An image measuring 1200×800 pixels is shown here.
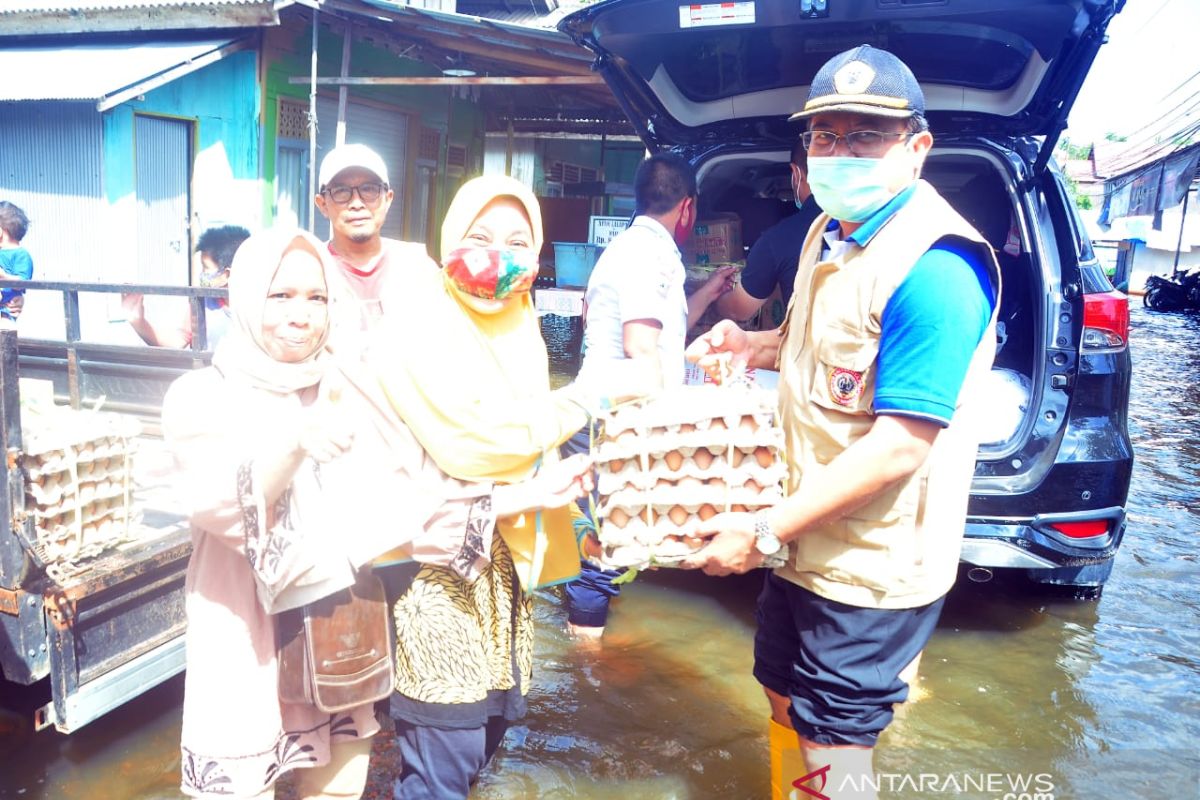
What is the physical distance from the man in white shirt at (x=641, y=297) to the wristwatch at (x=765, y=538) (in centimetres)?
155

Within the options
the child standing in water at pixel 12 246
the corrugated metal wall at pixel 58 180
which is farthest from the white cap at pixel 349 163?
the corrugated metal wall at pixel 58 180

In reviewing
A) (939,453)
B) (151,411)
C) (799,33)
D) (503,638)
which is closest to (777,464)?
(939,453)

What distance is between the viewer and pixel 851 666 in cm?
202

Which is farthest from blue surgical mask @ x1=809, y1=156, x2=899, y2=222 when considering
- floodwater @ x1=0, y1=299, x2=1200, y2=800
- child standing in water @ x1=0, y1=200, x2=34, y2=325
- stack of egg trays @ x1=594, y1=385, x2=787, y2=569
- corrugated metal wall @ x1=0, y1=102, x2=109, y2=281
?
corrugated metal wall @ x1=0, y1=102, x2=109, y2=281

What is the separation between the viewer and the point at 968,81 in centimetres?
365

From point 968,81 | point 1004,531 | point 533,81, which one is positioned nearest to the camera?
point 1004,531

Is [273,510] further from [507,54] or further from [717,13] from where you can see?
[507,54]

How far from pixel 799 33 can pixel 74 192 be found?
8079 mm

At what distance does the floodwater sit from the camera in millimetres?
2764

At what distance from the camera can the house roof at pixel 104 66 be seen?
7984 mm

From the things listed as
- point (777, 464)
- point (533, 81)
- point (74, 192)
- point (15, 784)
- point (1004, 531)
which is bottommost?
point (15, 784)

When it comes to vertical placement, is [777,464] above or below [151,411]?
above

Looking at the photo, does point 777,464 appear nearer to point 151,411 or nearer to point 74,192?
point 151,411

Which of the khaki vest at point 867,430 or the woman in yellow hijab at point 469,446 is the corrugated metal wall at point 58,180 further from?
the khaki vest at point 867,430
